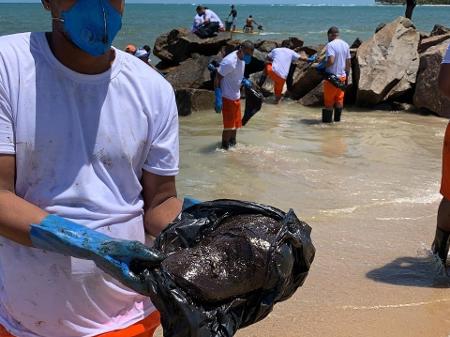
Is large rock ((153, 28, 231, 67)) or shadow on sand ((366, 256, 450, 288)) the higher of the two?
shadow on sand ((366, 256, 450, 288))

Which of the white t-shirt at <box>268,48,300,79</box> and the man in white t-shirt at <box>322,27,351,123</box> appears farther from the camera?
the white t-shirt at <box>268,48,300,79</box>

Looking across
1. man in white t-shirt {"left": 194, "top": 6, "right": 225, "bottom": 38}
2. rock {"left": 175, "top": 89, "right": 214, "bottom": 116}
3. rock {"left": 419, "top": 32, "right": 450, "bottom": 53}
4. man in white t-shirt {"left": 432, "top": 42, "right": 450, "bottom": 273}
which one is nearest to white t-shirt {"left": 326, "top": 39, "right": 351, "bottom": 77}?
rock {"left": 175, "top": 89, "right": 214, "bottom": 116}

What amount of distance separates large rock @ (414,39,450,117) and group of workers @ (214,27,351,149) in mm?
1574

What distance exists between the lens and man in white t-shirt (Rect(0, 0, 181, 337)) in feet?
5.79

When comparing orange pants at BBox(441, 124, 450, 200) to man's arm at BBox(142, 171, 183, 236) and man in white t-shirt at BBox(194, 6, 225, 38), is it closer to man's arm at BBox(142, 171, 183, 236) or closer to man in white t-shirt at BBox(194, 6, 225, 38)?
man's arm at BBox(142, 171, 183, 236)

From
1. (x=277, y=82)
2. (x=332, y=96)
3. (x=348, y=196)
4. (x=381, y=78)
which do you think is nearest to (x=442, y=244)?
(x=348, y=196)

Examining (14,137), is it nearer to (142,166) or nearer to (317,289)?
(142,166)

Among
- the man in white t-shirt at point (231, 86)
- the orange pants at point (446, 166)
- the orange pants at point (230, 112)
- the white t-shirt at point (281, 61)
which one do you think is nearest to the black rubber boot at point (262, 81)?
the white t-shirt at point (281, 61)

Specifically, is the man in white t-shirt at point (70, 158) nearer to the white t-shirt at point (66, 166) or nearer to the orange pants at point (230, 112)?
the white t-shirt at point (66, 166)

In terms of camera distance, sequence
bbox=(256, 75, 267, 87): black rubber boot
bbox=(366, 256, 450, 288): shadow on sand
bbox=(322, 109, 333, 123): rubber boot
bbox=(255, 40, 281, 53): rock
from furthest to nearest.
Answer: bbox=(255, 40, 281, 53): rock, bbox=(256, 75, 267, 87): black rubber boot, bbox=(322, 109, 333, 123): rubber boot, bbox=(366, 256, 450, 288): shadow on sand

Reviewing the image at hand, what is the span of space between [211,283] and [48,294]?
0.47m

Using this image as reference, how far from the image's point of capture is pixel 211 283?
1720mm

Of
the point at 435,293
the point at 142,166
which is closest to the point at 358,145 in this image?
the point at 435,293

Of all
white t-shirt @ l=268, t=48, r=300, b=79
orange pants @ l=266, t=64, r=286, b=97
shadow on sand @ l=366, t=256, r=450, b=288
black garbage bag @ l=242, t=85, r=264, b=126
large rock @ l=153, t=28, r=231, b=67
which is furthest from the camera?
large rock @ l=153, t=28, r=231, b=67
